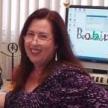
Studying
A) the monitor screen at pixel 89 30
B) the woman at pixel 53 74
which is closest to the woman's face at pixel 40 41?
the woman at pixel 53 74

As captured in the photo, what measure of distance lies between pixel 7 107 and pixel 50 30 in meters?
0.41

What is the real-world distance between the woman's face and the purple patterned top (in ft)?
0.24

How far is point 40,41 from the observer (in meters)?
1.37

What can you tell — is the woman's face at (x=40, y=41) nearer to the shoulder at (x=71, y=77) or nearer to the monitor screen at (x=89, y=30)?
the shoulder at (x=71, y=77)

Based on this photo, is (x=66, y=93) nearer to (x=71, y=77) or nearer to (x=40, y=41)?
(x=71, y=77)

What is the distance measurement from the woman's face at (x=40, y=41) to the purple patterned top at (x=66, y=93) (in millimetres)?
72

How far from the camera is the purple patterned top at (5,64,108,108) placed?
129 cm

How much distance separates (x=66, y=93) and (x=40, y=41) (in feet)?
0.75

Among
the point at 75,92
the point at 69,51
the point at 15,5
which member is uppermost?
the point at 15,5

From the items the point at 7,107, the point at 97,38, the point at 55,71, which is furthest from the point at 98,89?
the point at 97,38

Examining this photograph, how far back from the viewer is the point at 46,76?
1.40 m

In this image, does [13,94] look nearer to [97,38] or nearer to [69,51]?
[69,51]

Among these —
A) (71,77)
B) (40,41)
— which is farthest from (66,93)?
(40,41)

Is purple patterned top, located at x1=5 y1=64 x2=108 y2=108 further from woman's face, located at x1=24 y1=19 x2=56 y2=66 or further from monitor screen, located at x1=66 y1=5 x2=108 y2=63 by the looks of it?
monitor screen, located at x1=66 y1=5 x2=108 y2=63
